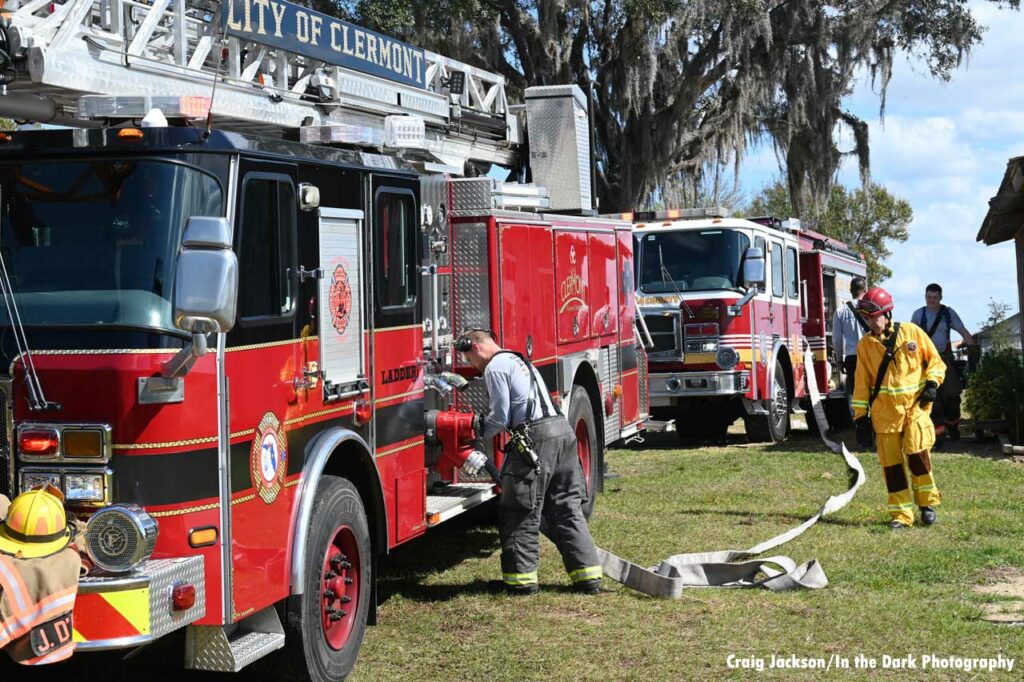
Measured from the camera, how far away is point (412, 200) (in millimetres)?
7191

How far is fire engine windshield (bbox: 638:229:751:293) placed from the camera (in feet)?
50.2

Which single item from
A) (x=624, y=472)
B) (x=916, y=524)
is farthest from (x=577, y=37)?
(x=916, y=524)

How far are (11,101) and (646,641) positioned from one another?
13.3 ft

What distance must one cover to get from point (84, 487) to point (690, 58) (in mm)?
19197

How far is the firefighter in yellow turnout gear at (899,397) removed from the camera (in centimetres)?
957

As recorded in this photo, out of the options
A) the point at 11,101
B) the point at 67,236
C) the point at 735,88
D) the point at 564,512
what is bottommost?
the point at 564,512

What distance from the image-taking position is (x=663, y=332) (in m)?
15.3

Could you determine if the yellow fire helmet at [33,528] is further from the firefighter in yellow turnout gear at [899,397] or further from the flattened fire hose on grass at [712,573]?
the firefighter in yellow turnout gear at [899,397]

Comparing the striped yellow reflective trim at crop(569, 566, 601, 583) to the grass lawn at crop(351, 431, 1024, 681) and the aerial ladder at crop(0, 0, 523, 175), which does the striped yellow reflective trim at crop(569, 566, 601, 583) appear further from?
the aerial ladder at crop(0, 0, 523, 175)

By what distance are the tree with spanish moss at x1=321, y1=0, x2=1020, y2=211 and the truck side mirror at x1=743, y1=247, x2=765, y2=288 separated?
24.0 ft

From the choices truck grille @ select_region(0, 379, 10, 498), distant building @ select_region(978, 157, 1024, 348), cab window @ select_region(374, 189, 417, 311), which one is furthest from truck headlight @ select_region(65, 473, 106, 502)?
distant building @ select_region(978, 157, 1024, 348)

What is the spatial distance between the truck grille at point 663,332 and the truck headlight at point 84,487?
10.9 m

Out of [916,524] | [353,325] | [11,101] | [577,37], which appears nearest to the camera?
[11,101]

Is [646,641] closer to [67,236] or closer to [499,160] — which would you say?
[67,236]
